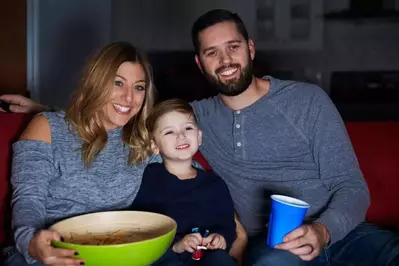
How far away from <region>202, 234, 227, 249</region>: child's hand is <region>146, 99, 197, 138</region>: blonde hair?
47 centimetres

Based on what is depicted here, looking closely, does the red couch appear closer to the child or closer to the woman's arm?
the child

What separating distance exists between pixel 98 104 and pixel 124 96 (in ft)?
0.30

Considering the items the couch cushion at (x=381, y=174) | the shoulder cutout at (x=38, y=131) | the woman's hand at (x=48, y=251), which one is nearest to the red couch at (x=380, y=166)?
the couch cushion at (x=381, y=174)

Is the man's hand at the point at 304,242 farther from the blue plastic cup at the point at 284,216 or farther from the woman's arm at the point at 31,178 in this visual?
the woman's arm at the point at 31,178

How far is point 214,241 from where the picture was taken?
60.7 inches

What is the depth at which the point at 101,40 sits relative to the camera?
361 cm

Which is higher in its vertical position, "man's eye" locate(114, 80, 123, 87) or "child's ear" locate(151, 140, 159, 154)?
"man's eye" locate(114, 80, 123, 87)

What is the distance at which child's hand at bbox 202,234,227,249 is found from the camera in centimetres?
152

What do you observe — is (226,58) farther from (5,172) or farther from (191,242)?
(5,172)

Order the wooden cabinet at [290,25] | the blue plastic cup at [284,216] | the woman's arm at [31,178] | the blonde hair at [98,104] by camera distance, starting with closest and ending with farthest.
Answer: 1. the blue plastic cup at [284,216]
2. the woman's arm at [31,178]
3. the blonde hair at [98,104]
4. the wooden cabinet at [290,25]

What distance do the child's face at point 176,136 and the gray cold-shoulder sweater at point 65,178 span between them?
11cm

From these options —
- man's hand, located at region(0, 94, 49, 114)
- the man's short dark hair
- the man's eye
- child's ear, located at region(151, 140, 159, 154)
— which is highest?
the man's short dark hair

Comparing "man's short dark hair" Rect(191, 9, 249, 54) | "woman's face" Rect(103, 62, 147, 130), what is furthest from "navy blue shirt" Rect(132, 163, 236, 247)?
"man's short dark hair" Rect(191, 9, 249, 54)

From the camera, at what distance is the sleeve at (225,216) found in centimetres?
171
